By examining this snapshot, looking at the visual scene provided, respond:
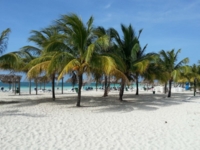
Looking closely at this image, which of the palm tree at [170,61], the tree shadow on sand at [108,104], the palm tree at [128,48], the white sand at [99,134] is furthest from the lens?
the palm tree at [170,61]

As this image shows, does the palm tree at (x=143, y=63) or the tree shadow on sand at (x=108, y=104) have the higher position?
the palm tree at (x=143, y=63)

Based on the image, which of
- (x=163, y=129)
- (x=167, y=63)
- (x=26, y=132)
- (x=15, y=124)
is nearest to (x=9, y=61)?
(x=15, y=124)

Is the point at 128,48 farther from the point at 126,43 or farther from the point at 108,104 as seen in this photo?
the point at 108,104

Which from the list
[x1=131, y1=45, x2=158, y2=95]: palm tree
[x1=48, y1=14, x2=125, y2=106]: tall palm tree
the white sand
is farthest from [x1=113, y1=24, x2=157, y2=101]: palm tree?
the white sand

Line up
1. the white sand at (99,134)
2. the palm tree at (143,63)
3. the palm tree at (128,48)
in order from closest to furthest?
the white sand at (99,134) → the palm tree at (143,63) → the palm tree at (128,48)

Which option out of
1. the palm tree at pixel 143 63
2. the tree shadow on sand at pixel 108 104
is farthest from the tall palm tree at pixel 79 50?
the palm tree at pixel 143 63

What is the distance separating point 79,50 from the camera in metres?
11.1

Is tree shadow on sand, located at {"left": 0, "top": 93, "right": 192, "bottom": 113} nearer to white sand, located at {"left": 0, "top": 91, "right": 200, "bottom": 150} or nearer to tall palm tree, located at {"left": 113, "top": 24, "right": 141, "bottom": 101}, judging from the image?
tall palm tree, located at {"left": 113, "top": 24, "right": 141, "bottom": 101}

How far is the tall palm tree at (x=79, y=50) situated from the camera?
33.9ft

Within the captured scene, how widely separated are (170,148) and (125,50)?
10.5 m

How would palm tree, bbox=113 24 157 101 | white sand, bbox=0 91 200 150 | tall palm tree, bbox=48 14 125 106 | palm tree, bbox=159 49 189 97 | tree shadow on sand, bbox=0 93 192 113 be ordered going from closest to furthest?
white sand, bbox=0 91 200 150 → tall palm tree, bbox=48 14 125 106 → tree shadow on sand, bbox=0 93 192 113 → palm tree, bbox=113 24 157 101 → palm tree, bbox=159 49 189 97

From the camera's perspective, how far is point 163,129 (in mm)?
6613

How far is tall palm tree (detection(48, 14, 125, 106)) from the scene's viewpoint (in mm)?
10320

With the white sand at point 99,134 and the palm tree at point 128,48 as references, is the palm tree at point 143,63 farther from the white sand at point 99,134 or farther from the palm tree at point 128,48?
the white sand at point 99,134
